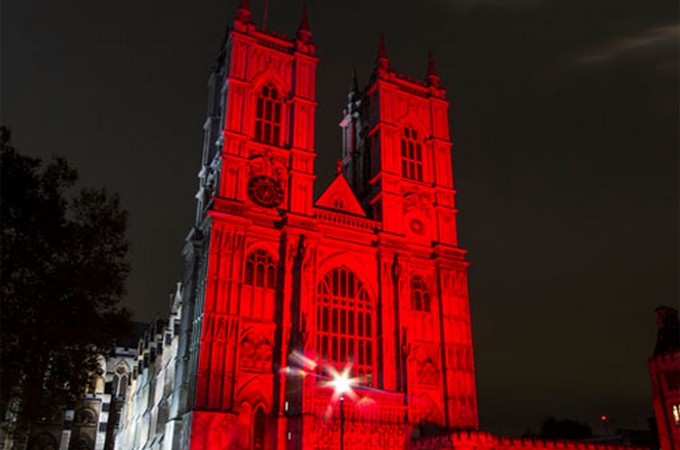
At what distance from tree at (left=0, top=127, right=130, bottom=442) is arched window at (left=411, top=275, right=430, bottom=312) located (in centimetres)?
2616

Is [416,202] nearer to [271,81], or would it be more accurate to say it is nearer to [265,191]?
[265,191]

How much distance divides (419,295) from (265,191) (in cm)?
1301

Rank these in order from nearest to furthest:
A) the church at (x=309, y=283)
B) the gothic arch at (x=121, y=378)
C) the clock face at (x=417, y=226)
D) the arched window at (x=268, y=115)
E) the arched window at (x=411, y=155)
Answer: the church at (x=309, y=283), the arched window at (x=268, y=115), the clock face at (x=417, y=226), the arched window at (x=411, y=155), the gothic arch at (x=121, y=378)

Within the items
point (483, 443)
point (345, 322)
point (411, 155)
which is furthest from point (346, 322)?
point (411, 155)

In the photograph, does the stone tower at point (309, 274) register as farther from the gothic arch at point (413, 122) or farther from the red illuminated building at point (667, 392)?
the red illuminated building at point (667, 392)

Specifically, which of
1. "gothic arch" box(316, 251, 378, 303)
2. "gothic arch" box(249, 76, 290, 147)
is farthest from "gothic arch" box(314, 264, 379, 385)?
"gothic arch" box(249, 76, 290, 147)

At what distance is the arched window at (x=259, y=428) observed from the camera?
3571cm

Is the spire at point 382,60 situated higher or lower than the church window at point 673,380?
higher

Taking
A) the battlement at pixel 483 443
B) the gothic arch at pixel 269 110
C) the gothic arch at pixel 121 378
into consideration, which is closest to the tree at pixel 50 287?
the battlement at pixel 483 443

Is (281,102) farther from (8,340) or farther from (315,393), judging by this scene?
(8,340)

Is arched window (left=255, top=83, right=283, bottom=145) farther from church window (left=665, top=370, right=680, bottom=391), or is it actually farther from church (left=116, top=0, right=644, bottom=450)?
church window (left=665, top=370, right=680, bottom=391)

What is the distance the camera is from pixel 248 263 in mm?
39719

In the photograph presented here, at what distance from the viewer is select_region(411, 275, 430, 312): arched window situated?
44.2m

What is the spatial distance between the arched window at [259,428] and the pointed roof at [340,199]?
1542 centimetres
